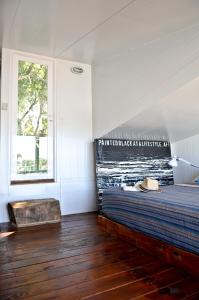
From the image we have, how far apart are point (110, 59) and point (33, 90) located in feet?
4.33

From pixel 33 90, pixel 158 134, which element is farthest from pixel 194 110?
pixel 33 90

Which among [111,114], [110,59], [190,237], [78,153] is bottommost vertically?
[190,237]

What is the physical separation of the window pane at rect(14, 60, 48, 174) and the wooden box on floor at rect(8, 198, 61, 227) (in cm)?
54

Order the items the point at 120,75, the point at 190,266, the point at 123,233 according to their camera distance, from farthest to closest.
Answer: the point at 120,75 < the point at 123,233 < the point at 190,266

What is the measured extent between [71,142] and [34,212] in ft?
4.29

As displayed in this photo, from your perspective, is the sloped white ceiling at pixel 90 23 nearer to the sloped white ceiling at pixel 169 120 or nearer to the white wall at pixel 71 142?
the white wall at pixel 71 142

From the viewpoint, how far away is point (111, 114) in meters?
3.82

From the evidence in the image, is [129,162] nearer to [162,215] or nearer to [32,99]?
[32,99]

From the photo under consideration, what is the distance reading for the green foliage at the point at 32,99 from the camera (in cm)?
376

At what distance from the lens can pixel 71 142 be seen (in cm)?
407

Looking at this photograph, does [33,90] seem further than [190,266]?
Yes

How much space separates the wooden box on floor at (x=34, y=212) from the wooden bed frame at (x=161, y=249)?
106 centimetres

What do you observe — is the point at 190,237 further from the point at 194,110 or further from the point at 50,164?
the point at 50,164

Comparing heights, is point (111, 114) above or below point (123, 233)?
above
